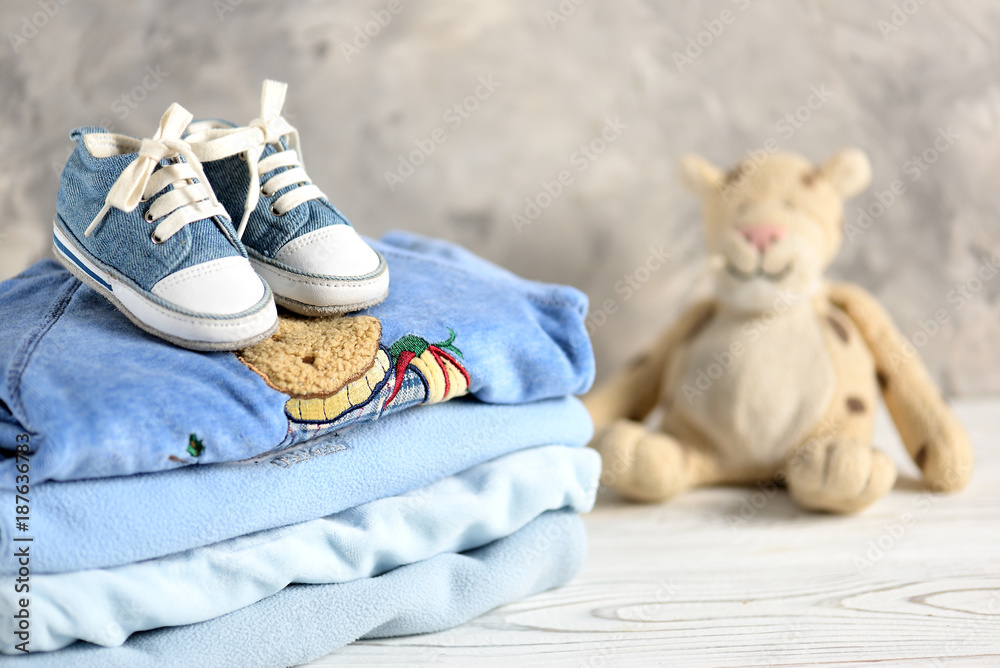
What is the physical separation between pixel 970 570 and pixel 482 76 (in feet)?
2.94

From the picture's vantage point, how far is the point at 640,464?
3.31 feet

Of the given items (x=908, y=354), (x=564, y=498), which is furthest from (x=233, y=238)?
(x=908, y=354)

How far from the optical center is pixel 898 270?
1.34 m

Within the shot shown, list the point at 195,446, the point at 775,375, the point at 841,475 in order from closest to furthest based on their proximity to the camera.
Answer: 1. the point at 195,446
2. the point at 841,475
3. the point at 775,375

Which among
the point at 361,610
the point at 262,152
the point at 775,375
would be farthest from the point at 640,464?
the point at 262,152

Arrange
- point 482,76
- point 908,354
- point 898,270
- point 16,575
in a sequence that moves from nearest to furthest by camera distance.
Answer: point 16,575 < point 908,354 < point 482,76 < point 898,270

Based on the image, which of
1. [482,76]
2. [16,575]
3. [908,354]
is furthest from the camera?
[482,76]

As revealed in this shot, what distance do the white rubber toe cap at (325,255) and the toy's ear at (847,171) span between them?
0.67 m

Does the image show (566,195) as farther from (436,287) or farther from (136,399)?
(136,399)

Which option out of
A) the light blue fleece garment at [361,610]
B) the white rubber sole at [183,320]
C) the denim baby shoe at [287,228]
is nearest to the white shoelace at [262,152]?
the denim baby shoe at [287,228]

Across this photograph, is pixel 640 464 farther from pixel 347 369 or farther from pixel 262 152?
pixel 262 152

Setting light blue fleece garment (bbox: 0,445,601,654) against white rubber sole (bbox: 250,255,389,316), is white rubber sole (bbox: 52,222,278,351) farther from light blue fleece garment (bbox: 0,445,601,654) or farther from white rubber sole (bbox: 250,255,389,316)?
light blue fleece garment (bbox: 0,445,601,654)

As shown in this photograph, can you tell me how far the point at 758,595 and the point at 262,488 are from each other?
0.49m

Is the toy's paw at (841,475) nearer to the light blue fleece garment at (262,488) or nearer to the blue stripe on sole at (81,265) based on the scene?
the light blue fleece garment at (262,488)
